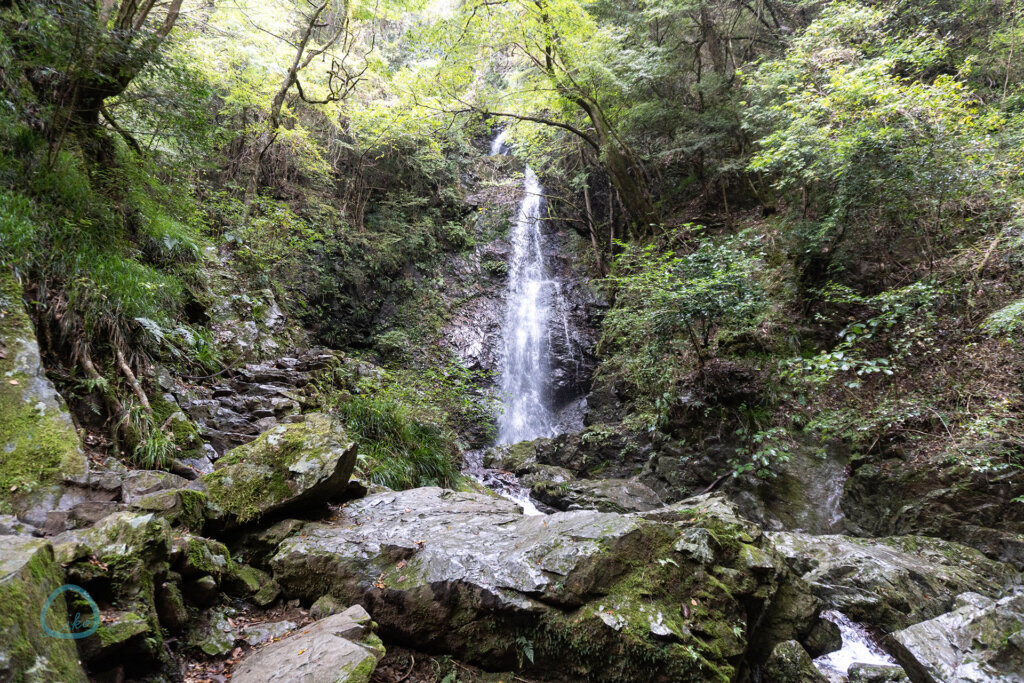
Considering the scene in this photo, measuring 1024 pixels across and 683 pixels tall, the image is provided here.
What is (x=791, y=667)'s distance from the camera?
3422 mm

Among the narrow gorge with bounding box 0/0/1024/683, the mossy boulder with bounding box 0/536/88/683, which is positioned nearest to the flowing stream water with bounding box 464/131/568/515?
the narrow gorge with bounding box 0/0/1024/683

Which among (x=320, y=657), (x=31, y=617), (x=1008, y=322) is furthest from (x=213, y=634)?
(x=1008, y=322)

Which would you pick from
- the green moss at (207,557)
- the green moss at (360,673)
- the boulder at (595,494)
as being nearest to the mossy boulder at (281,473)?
the green moss at (207,557)

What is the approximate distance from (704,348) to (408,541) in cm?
575

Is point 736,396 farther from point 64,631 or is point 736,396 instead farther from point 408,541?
point 64,631

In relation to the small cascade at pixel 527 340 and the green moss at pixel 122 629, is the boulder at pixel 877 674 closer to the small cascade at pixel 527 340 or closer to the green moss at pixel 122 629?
the green moss at pixel 122 629

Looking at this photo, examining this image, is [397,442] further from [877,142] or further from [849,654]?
[877,142]

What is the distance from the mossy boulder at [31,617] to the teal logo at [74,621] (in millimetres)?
15

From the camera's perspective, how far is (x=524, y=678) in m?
2.70

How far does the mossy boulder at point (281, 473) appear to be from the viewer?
325cm

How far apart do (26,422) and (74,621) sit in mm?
1819

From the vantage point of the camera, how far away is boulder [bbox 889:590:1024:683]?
3.52m

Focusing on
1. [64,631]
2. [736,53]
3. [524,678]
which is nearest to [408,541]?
[524,678]

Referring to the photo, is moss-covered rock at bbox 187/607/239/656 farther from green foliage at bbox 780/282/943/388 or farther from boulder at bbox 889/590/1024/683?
green foliage at bbox 780/282/943/388
